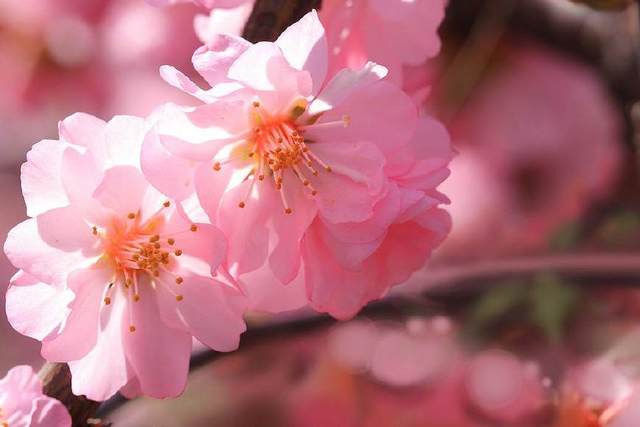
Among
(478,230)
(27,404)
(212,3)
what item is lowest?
(478,230)

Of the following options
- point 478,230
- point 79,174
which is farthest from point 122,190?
point 478,230

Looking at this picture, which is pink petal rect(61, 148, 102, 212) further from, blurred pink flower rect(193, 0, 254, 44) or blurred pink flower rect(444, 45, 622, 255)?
blurred pink flower rect(444, 45, 622, 255)

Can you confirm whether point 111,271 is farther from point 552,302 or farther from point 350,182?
point 552,302

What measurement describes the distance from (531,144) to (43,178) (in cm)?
65

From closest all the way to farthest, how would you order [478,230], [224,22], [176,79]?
[176,79]
[224,22]
[478,230]

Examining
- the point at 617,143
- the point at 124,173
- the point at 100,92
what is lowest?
the point at 100,92

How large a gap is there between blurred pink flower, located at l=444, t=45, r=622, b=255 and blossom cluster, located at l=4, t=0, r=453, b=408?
510 millimetres

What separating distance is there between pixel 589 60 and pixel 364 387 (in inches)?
16.1

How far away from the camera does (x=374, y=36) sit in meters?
0.37

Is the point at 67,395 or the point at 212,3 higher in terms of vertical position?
the point at 212,3

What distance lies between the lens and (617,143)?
0.86m

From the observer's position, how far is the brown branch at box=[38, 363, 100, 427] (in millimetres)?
333

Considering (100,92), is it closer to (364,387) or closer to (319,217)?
(364,387)

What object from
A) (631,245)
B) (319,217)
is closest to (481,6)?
(631,245)
